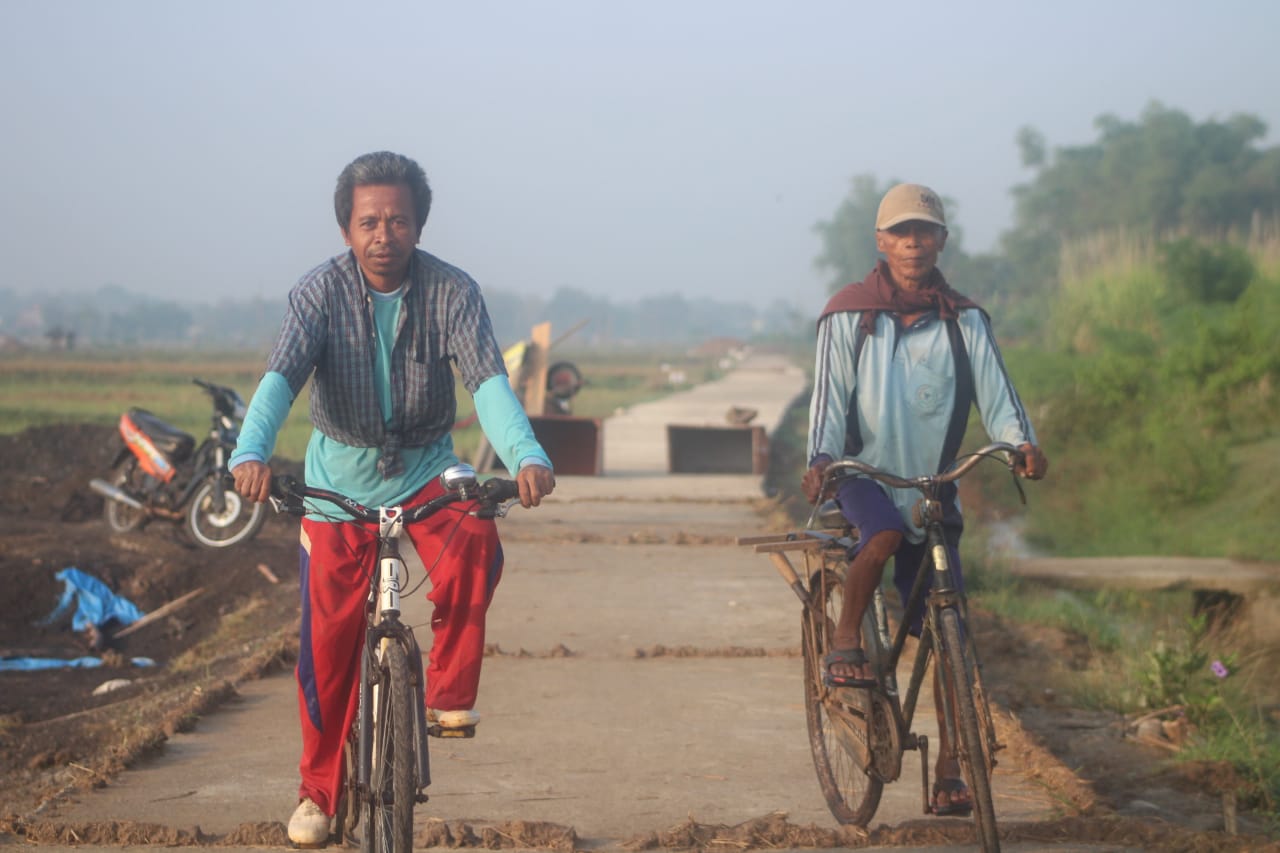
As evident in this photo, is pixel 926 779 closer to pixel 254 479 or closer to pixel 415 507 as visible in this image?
pixel 415 507

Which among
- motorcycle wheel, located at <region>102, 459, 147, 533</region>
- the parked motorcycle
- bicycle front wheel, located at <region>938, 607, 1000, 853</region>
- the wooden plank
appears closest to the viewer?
bicycle front wheel, located at <region>938, 607, 1000, 853</region>

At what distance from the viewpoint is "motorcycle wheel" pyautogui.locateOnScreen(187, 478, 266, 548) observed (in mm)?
11477

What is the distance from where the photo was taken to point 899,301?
4504 millimetres

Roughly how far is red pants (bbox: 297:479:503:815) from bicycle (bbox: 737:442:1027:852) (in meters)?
0.97

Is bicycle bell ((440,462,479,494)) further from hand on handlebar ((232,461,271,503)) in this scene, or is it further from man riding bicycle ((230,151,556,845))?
hand on handlebar ((232,461,271,503))

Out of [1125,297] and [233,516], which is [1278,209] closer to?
[1125,297]

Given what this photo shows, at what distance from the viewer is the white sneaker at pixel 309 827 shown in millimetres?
3951

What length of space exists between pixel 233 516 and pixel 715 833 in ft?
26.0

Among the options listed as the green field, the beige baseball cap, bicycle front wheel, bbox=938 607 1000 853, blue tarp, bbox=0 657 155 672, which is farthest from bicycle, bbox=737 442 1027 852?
the green field

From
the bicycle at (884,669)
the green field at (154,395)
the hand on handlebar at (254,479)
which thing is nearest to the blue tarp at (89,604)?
the bicycle at (884,669)

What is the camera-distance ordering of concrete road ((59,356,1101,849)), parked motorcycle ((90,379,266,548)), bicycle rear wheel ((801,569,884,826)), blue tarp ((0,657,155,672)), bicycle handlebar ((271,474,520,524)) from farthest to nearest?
parked motorcycle ((90,379,266,548))
blue tarp ((0,657,155,672))
concrete road ((59,356,1101,849))
bicycle rear wheel ((801,569,884,826))
bicycle handlebar ((271,474,520,524))

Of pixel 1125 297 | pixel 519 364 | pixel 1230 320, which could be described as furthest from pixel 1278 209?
pixel 519 364

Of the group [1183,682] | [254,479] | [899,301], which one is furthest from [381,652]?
[1183,682]

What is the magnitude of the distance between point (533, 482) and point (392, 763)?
0.76 meters
